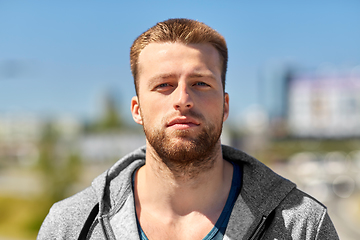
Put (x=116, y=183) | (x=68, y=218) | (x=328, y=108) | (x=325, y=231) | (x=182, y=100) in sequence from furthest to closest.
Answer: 1. (x=328, y=108)
2. (x=116, y=183)
3. (x=68, y=218)
4. (x=182, y=100)
5. (x=325, y=231)

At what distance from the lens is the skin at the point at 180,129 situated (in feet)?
8.14

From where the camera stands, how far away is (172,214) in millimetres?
2646

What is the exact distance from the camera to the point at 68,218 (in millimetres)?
2566

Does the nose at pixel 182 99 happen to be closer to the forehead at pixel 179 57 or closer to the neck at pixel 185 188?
the forehead at pixel 179 57

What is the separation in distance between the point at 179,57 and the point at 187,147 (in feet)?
2.21

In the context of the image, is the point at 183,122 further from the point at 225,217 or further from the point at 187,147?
the point at 225,217

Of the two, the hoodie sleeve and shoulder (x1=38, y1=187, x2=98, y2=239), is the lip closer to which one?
shoulder (x1=38, y1=187, x2=98, y2=239)

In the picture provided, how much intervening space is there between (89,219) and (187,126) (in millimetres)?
1007

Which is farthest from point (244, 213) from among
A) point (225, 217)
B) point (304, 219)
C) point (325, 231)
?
point (325, 231)

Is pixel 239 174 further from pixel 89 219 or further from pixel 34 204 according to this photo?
pixel 34 204

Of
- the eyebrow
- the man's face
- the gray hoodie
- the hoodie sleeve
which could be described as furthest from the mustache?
the hoodie sleeve

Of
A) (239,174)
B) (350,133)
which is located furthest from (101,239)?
(350,133)

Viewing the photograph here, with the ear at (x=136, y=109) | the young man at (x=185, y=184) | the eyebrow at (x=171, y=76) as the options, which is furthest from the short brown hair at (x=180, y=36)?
the eyebrow at (x=171, y=76)

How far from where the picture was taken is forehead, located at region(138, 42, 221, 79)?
255 cm
